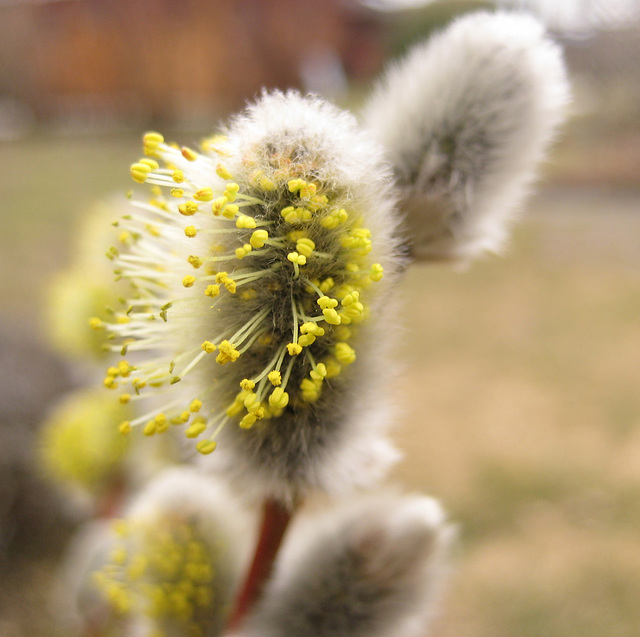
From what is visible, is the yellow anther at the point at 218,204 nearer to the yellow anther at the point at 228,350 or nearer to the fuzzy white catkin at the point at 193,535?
the yellow anther at the point at 228,350

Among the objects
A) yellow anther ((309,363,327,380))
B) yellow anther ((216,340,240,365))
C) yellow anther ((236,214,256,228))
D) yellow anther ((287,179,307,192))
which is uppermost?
yellow anther ((287,179,307,192))

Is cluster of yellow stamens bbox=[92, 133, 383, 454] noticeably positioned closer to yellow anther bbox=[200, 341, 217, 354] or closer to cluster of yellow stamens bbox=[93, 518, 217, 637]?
yellow anther bbox=[200, 341, 217, 354]

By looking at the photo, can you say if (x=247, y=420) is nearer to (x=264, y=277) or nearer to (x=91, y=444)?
(x=264, y=277)

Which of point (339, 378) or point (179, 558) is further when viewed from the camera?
point (179, 558)

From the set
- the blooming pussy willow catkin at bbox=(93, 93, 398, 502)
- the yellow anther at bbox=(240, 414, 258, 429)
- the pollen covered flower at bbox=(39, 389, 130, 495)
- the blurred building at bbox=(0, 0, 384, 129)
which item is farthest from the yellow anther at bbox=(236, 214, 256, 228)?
the blurred building at bbox=(0, 0, 384, 129)

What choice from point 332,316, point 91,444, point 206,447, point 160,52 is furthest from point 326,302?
point 160,52

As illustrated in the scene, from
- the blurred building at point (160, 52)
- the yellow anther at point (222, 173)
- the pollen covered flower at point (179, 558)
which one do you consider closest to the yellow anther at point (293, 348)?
the yellow anther at point (222, 173)
